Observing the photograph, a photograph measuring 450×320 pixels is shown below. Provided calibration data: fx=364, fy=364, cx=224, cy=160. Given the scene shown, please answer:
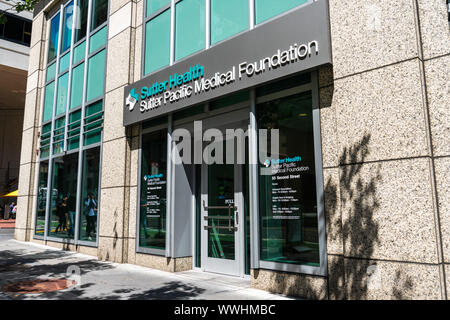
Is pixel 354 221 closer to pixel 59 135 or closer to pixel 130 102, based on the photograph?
pixel 130 102

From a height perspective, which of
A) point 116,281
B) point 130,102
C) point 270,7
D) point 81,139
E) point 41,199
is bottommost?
point 116,281

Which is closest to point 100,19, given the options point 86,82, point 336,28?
point 86,82

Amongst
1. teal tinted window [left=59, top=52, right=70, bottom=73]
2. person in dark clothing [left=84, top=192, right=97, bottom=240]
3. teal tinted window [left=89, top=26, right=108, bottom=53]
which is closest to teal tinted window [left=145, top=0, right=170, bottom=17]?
teal tinted window [left=89, top=26, right=108, bottom=53]

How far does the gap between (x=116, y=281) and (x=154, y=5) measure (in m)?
6.65

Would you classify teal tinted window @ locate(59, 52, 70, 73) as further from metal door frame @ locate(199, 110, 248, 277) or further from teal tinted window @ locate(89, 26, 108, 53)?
metal door frame @ locate(199, 110, 248, 277)

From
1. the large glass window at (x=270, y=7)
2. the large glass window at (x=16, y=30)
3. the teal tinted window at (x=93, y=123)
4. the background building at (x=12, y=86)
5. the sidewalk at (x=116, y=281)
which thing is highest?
the large glass window at (x=16, y=30)

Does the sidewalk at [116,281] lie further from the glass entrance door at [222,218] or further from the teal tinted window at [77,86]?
the teal tinted window at [77,86]

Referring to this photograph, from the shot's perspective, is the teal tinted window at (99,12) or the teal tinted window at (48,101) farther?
the teal tinted window at (48,101)

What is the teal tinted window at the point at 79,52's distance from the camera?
11.8 meters

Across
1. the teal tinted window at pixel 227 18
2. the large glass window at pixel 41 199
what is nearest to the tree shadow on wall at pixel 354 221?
the teal tinted window at pixel 227 18

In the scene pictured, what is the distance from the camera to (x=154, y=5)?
363 inches

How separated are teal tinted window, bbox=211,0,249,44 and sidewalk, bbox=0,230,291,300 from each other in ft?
15.4

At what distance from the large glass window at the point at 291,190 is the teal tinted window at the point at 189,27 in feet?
8.69

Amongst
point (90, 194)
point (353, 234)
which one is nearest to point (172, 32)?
point (90, 194)
